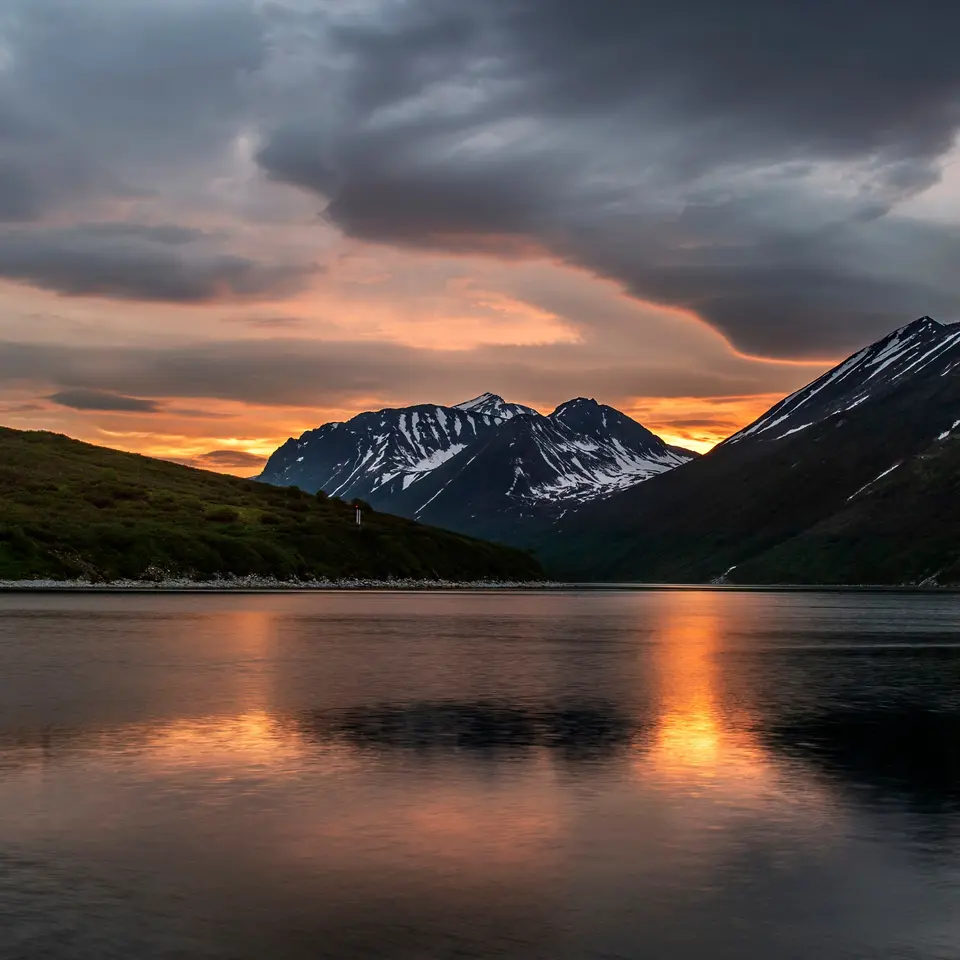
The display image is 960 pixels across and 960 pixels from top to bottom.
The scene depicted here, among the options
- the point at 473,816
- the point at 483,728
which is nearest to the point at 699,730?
the point at 483,728

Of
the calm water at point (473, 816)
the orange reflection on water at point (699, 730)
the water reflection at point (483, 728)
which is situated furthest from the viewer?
the water reflection at point (483, 728)

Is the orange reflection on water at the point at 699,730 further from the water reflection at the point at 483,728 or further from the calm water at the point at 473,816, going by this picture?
the water reflection at the point at 483,728

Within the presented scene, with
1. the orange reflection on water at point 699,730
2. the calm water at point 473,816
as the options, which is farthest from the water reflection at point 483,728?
the orange reflection on water at point 699,730

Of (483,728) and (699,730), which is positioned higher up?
(483,728)

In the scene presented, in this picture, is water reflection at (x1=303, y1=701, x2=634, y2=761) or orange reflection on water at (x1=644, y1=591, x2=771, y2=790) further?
water reflection at (x1=303, y1=701, x2=634, y2=761)

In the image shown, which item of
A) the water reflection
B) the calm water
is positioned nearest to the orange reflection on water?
the calm water

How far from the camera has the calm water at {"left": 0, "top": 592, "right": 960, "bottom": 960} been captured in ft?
A: 57.7

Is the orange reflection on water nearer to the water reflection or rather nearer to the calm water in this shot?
the calm water

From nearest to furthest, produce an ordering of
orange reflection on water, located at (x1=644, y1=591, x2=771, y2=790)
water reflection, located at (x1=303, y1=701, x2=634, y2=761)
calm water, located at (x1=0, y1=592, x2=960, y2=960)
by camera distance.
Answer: calm water, located at (x1=0, y1=592, x2=960, y2=960)
orange reflection on water, located at (x1=644, y1=591, x2=771, y2=790)
water reflection, located at (x1=303, y1=701, x2=634, y2=761)

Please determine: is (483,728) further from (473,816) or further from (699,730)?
(473,816)

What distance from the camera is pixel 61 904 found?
61.3ft

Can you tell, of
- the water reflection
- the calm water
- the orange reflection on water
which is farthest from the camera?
the water reflection

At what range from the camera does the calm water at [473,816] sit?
17.6 meters

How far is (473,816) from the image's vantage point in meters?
25.8
